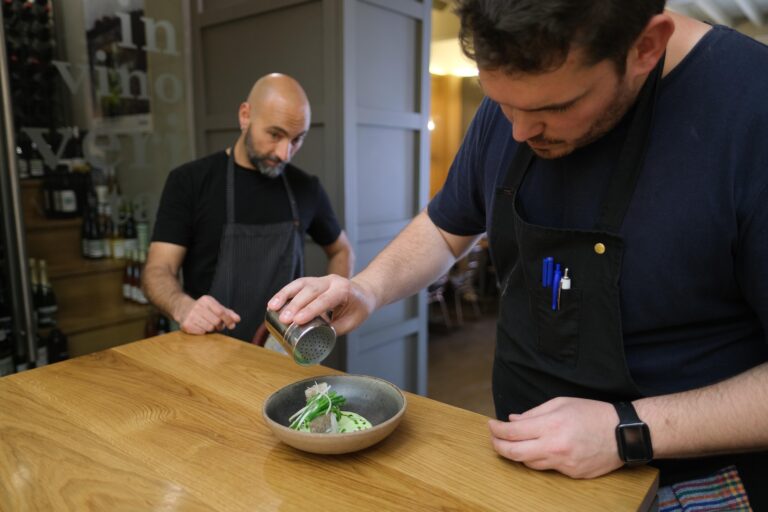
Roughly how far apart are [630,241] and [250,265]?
1.64 meters

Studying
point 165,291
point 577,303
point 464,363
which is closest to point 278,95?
point 165,291

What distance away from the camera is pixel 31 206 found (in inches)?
126

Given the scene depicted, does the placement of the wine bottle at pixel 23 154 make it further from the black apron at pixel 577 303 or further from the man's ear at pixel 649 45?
the man's ear at pixel 649 45

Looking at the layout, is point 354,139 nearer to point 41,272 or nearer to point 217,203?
point 217,203

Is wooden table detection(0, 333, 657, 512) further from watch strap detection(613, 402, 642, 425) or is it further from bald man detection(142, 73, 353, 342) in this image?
bald man detection(142, 73, 353, 342)

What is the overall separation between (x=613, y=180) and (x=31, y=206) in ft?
10.7

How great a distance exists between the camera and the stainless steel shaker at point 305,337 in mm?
1059

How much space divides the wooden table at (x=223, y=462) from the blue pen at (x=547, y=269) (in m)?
0.29

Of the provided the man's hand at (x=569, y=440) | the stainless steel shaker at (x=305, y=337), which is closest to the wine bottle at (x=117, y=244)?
the stainless steel shaker at (x=305, y=337)

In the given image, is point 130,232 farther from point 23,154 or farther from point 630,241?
point 630,241

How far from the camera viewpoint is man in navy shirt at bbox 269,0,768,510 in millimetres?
854

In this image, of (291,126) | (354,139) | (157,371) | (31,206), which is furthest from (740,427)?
(31,206)

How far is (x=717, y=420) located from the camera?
860 millimetres

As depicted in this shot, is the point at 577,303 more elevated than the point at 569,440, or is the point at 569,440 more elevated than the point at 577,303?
the point at 577,303
